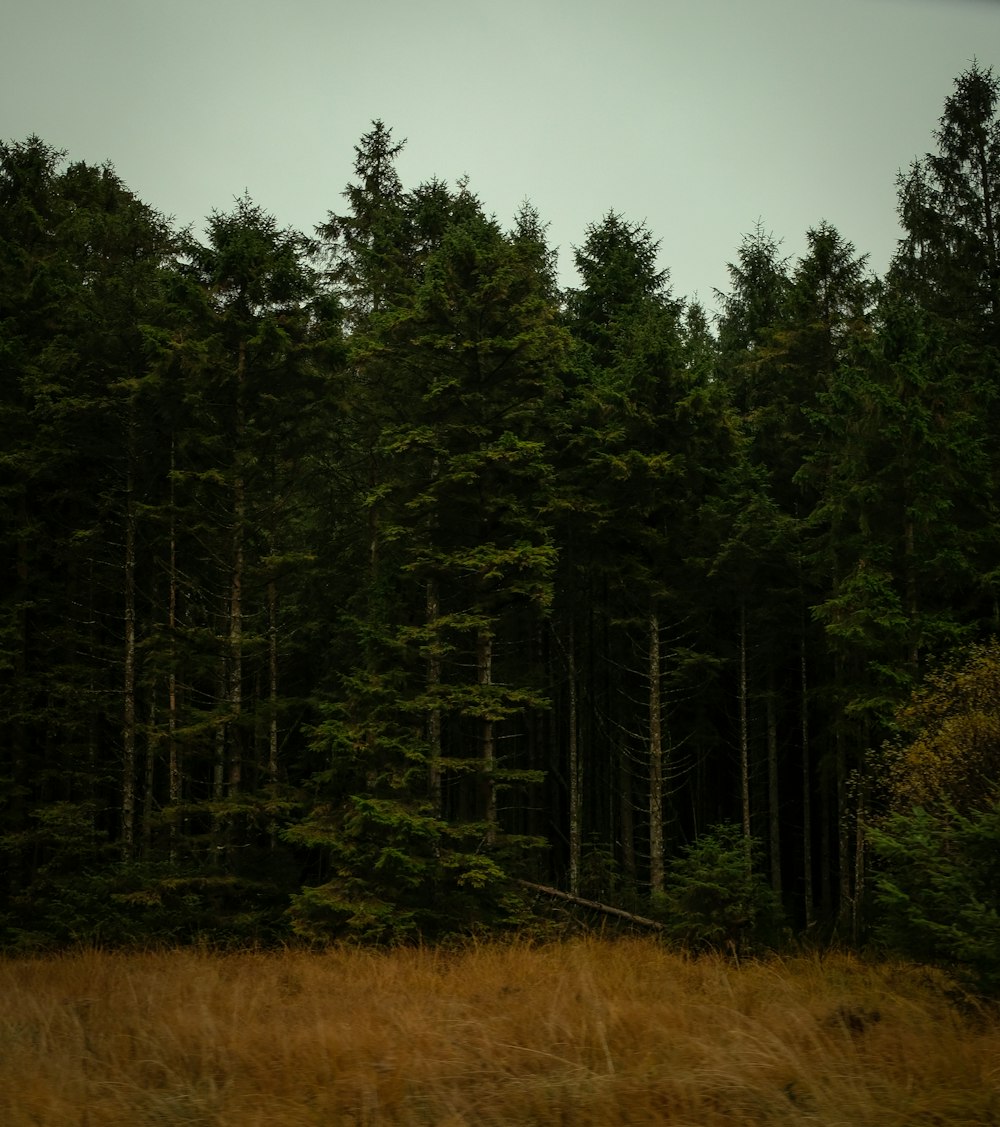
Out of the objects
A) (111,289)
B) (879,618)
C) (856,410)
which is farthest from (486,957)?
(111,289)

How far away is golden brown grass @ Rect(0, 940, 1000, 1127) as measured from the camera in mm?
5086

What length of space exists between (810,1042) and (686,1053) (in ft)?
2.95

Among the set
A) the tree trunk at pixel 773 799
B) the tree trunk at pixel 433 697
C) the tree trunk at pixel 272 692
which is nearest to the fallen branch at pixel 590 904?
the tree trunk at pixel 433 697

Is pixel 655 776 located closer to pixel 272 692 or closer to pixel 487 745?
pixel 487 745

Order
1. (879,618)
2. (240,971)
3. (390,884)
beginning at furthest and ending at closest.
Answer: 1. (879,618)
2. (390,884)
3. (240,971)

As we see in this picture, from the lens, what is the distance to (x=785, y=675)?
2642 centimetres

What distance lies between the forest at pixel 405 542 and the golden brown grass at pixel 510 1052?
6.51 metres

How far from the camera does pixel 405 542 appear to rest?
64.2 ft

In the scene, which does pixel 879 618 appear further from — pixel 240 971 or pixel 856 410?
pixel 240 971

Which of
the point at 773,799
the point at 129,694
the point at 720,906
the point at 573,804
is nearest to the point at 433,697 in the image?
the point at 573,804

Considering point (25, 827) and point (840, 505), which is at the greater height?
point (840, 505)

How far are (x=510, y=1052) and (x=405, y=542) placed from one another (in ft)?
46.3

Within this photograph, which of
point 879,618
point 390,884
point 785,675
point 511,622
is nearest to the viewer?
point 390,884

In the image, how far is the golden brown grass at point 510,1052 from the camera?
16.7ft
